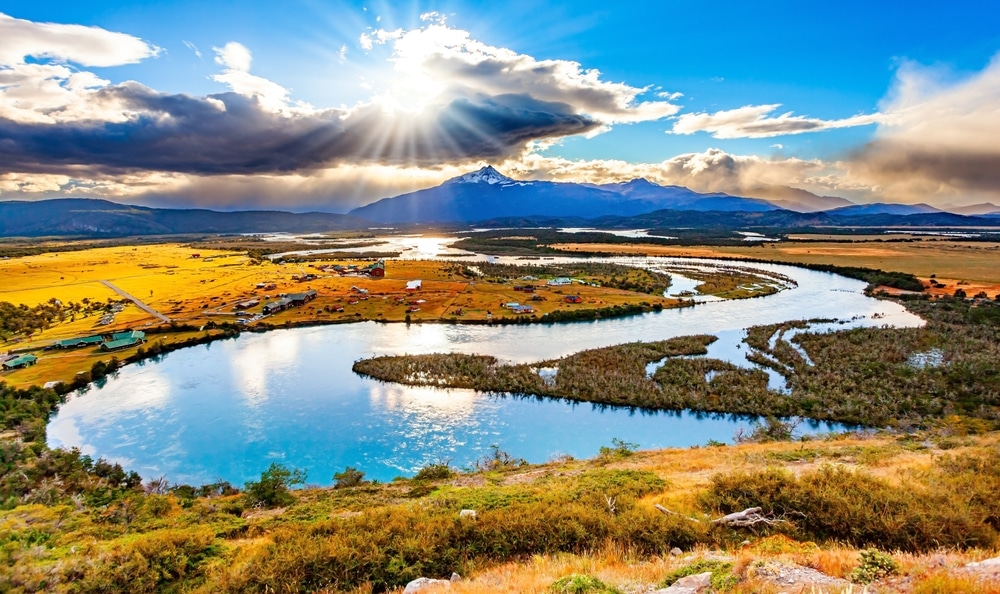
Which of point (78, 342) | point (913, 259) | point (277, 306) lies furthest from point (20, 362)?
point (913, 259)

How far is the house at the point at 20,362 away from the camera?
41.4m

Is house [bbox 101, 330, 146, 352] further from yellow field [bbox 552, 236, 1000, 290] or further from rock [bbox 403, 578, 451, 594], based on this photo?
yellow field [bbox 552, 236, 1000, 290]

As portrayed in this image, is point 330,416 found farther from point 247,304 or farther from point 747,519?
point 247,304

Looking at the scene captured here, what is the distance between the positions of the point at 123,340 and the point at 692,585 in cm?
6265

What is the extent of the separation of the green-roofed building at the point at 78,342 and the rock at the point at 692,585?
6420 cm

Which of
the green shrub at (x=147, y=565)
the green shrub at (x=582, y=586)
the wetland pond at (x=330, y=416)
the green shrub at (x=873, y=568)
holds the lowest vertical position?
the wetland pond at (x=330, y=416)

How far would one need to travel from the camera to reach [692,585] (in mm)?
7461

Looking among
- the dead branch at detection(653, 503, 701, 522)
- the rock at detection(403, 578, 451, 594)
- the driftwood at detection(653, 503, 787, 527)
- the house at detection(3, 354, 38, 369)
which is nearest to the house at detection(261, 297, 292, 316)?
the house at detection(3, 354, 38, 369)

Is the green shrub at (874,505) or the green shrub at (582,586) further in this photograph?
the green shrub at (874,505)

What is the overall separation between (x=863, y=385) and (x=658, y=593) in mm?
37032

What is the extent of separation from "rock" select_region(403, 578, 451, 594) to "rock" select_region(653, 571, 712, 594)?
4157 mm

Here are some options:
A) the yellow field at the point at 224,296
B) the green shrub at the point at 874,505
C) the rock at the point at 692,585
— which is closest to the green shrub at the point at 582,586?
the rock at the point at 692,585

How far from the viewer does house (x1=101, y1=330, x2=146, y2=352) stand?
1922 inches

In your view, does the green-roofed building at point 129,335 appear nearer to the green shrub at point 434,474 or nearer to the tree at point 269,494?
the tree at point 269,494
